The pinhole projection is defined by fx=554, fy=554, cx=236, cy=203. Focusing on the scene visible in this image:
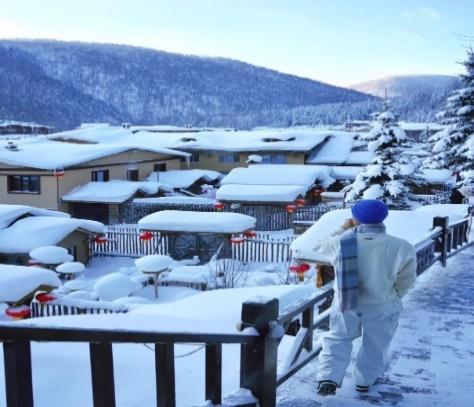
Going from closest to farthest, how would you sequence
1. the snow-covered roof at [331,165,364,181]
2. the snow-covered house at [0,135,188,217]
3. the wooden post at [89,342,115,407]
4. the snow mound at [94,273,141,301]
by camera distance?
the wooden post at [89,342,115,407] < the snow mound at [94,273,141,301] < the snow-covered house at [0,135,188,217] < the snow-covered roof at [331,165,364,181]

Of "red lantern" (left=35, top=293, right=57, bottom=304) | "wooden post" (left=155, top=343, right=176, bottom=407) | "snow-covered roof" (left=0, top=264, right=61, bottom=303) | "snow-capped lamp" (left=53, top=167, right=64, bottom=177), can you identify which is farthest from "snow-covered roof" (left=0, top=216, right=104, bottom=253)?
"wooden post" (left=155, top=343, right=176, bottom=407)

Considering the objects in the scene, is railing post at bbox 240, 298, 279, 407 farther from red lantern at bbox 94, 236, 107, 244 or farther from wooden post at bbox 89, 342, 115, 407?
red lantern at bbox 94, 236, 107, 244

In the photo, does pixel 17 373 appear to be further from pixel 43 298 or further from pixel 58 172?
pixel 58 172

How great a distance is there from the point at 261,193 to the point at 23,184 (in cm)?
1193

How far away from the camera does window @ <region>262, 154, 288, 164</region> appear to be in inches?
1649

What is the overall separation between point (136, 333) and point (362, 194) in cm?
2250

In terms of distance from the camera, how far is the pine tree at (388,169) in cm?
2336

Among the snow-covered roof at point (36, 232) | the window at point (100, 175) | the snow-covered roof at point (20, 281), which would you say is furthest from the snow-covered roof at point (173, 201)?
the snow-covered roof at point (20, 281)

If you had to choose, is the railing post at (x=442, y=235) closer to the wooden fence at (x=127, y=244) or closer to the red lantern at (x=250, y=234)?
the red lantern at (x=250, y=234)

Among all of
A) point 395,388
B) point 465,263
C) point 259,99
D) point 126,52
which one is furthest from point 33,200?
point 126,52

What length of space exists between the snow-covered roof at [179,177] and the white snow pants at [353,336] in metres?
30.8

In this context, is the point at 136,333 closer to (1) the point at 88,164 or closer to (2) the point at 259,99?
(1) the point at 88,164

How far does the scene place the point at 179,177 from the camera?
119 feet

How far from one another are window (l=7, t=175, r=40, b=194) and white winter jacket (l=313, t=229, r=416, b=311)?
1020 inches
